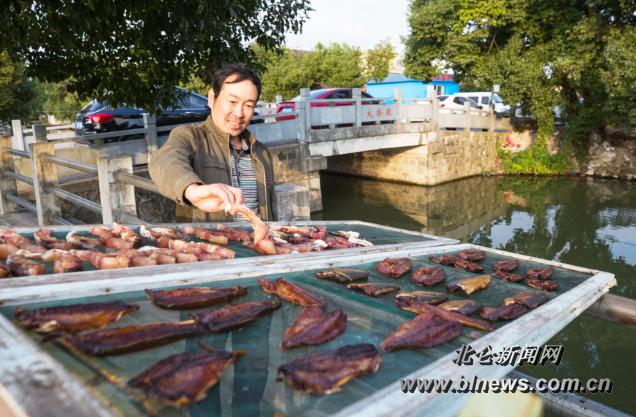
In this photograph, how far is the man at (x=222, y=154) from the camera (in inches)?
92.7

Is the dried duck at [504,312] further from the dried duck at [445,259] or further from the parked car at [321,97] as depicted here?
the parked car at [321,97]

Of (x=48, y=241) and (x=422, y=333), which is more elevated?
(x=48, y=241)

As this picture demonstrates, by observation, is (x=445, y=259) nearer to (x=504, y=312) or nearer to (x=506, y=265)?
(x=506, y=265)

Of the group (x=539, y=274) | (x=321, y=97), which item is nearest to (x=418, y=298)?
(x=539, y=274)

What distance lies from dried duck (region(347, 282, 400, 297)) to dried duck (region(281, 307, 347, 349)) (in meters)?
0.30

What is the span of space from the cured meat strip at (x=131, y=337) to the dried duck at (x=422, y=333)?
22.7 inches

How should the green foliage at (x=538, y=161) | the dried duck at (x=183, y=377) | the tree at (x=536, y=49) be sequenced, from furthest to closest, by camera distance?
the green foliage at (x=538, y=161) → the tree at (x=536, y=49) → the dried duck at (x=183, y=377)

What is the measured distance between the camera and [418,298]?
1820mm

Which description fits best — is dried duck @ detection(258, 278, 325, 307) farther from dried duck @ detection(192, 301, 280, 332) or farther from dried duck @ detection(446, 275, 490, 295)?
dried duck @ detection(446, 275, 490, 295)

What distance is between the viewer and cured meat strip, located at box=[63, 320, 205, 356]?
116cm

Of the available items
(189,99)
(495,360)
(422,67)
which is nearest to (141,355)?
(495,360)

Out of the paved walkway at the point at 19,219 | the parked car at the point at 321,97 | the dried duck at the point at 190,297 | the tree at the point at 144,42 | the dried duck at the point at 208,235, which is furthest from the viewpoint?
the parked car at the point at 321,97

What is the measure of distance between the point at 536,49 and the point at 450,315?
19053 mm

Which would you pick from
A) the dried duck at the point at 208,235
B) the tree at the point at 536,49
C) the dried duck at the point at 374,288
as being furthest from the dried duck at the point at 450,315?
the tree at the point at 536,49
